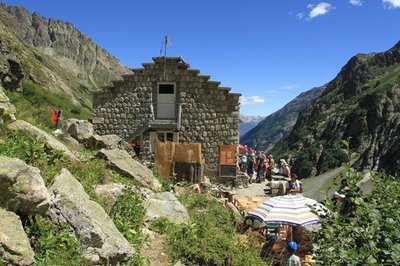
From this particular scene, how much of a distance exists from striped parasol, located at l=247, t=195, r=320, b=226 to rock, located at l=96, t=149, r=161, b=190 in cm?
343

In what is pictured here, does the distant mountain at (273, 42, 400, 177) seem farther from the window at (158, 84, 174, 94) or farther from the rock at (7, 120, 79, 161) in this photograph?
the rock at (7, 120, 79, 161)

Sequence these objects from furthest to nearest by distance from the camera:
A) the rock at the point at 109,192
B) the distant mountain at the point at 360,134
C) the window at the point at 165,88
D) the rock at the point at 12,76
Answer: the distant mountain at the point at 360,134 < the rock at the point at 12,76 < the window at the point at 165,88 < the rock at the point at 109,192

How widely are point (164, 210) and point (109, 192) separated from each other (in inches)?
56.8

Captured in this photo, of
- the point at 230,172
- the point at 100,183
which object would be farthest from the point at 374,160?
the point at 100,183

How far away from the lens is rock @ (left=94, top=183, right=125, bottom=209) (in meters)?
8.97

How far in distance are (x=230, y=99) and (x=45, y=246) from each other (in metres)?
15.9

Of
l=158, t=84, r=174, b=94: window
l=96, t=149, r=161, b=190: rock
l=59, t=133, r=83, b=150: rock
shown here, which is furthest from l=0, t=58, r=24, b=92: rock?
l=96, t=149, r=161, b=190: rock

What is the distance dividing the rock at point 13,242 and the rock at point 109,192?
3220mm

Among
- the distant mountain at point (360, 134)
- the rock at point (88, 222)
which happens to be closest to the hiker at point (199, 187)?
the rock at point (88, 222)

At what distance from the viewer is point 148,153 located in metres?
21.6

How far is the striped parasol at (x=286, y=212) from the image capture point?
1025 centimetres

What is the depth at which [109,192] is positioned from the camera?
31.1 feet

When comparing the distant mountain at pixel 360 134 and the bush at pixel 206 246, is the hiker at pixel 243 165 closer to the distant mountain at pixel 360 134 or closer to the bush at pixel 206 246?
the bush at pixel 206 246

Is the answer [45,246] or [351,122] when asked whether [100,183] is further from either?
[351,122]
